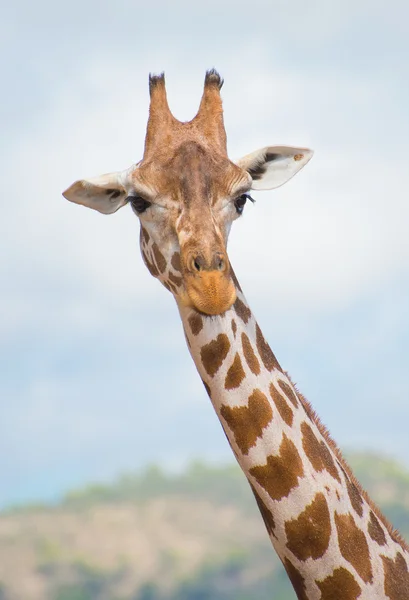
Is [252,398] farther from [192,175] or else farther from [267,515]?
[192,175]

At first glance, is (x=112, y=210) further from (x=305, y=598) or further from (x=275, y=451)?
(x=305, y=598)

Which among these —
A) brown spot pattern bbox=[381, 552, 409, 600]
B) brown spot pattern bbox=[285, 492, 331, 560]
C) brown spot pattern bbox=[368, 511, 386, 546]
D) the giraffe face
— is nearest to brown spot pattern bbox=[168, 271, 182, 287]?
the giraffe face

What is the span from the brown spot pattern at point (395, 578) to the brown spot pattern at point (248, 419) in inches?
52.4

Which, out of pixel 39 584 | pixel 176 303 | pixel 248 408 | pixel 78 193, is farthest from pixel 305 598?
pixel 39 584

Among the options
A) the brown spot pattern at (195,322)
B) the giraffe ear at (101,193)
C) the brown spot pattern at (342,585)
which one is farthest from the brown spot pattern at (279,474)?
the giraffe ear at (101,193)

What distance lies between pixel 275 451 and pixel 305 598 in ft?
3.60

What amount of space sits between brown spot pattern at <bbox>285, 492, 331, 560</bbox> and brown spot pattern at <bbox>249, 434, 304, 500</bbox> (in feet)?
0.68

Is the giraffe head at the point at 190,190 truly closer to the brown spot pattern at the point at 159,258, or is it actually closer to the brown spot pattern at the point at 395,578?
the brown spot pattern at the point at 159,258

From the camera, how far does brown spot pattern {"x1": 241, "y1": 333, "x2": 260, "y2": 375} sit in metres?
7.29

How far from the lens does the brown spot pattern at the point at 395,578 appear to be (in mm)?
7059

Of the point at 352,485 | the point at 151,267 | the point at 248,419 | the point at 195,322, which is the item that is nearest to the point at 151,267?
the point at 151,267

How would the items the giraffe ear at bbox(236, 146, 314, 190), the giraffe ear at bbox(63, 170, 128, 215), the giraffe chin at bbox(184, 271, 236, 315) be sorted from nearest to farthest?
the giraffe chin at bbox(184, 271, 236, 315), the giraffe ear at bbox(63, 170, 128, 215), the giraffe ear at bbox(236, 146, 314, 190)

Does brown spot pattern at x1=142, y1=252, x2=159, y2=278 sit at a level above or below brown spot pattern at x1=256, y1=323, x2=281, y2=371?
above

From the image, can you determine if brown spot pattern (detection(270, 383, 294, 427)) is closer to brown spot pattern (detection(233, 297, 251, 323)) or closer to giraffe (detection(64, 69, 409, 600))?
giraffe (detection(64, 69, 409, 600))
